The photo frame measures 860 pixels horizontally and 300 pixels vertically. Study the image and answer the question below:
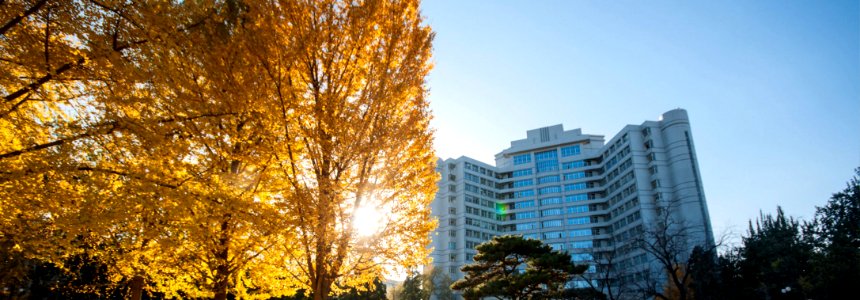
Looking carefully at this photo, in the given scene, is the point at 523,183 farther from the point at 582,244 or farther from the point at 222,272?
the point at 222,272

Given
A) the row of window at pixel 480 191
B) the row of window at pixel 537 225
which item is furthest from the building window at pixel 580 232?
the row of window at pixel 480 191

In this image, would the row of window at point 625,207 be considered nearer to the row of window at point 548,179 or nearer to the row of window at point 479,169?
the row of window at point 548,179

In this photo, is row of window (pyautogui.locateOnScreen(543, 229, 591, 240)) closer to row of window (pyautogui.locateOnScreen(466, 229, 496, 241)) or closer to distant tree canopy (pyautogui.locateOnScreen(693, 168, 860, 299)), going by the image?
row of window (pyautogui.locateOnScreen(466, 229, 496, 241))

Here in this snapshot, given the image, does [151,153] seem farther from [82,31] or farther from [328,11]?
[328,11]

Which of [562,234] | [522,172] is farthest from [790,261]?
[522,172]

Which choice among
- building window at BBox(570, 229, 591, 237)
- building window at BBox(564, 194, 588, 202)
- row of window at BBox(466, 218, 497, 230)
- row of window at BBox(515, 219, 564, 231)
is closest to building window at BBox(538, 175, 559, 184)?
building window at BBox(564, 194, 588, 202)

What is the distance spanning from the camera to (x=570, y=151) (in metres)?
76.2

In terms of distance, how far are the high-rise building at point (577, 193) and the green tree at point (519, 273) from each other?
33111 millimetres

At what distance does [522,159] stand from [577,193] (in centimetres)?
1257

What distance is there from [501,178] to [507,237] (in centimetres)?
5643

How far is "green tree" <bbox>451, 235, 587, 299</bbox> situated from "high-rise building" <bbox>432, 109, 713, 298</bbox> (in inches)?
1304

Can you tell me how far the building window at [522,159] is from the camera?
3142 inches

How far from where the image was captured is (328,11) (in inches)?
276

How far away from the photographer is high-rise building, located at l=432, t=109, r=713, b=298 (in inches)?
2311
